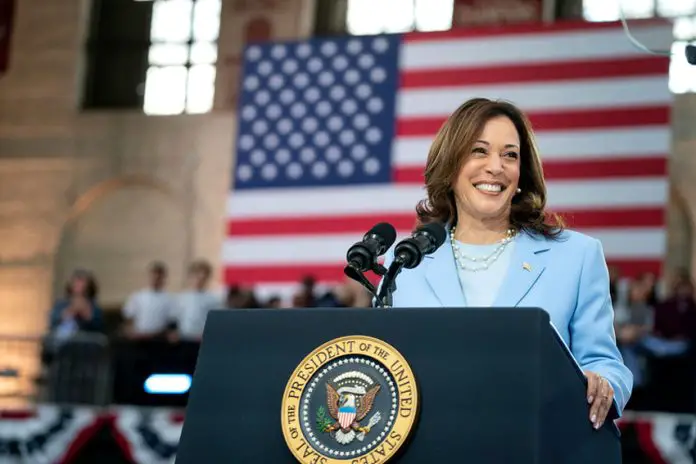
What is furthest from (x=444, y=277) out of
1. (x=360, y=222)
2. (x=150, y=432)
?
(x=360, y=222)

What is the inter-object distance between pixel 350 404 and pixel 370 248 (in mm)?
363

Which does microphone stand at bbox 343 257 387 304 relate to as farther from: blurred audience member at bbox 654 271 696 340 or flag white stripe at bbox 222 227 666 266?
flag white stripe at bbox 222 227 666 266

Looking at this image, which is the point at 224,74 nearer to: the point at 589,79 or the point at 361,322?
the point at 589,79

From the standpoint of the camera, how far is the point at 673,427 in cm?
772

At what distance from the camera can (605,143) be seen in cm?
1110

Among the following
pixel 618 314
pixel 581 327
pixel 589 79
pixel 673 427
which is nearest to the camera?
pixel 581 327

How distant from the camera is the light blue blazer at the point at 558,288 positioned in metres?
2.42

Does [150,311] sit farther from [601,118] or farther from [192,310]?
[601,118]

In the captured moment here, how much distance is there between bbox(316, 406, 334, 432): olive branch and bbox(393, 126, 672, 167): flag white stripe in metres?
8.82

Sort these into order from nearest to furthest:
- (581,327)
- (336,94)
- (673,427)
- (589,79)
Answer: (581,327) → (673,427) → (589,79) → (336,94)

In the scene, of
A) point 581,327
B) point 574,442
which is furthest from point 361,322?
point 581,327

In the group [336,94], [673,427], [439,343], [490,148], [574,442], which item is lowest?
[673,427]

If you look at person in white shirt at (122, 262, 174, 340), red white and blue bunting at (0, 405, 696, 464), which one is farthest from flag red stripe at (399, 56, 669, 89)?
red white and blue bunting at (0, 405, 696, 464)

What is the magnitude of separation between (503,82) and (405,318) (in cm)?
960
